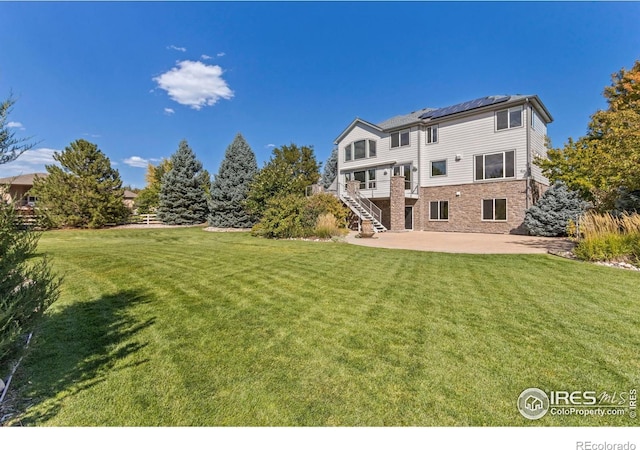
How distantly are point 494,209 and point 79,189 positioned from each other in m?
27.0

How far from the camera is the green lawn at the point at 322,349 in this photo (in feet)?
7.30

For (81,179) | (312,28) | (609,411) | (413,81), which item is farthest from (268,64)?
(609,411)

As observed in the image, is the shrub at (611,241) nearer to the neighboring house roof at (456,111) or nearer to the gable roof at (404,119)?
the neighboring house roof at (456,111)

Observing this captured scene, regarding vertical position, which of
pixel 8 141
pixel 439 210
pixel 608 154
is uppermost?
pixel 608 154

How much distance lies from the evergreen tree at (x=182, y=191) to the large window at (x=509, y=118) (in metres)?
23.5

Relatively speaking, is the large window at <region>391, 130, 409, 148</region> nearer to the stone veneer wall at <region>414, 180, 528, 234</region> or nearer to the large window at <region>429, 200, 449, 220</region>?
the stone veneer wall at <region>414, 180, 528, 234</region>

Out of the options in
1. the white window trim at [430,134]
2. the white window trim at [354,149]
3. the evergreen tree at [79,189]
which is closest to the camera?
the evergreen tree at [79,189]

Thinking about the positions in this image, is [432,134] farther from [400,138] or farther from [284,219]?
[284,219]

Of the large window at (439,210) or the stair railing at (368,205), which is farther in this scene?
the large window at (439,210)

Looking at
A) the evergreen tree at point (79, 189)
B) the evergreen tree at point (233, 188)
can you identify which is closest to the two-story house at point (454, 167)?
the evergreen tree at point (233, 188)

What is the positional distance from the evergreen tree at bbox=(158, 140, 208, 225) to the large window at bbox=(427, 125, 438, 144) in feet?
64.2

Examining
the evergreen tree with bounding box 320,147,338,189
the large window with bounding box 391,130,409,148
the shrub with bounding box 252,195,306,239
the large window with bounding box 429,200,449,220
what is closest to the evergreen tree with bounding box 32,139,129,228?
the shrub with bounding box 252,195,306,239

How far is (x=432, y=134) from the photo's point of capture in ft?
65.3

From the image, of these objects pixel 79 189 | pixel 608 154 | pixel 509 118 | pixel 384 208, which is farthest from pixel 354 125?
pixel 79 189
